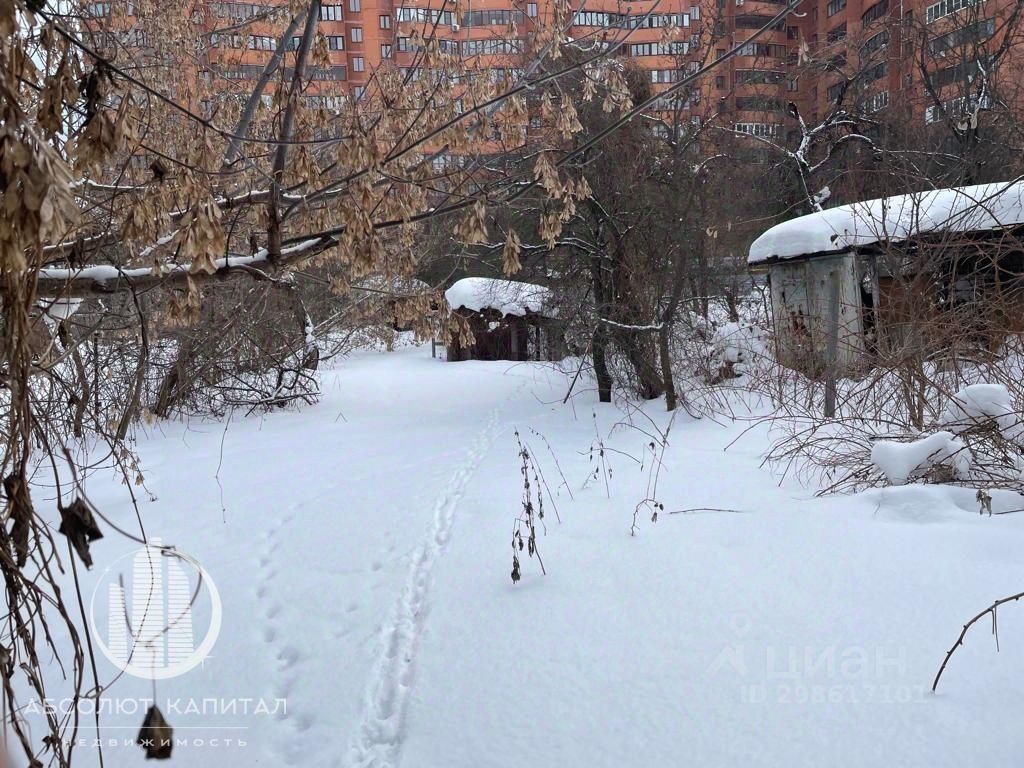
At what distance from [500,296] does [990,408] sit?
46.0ft

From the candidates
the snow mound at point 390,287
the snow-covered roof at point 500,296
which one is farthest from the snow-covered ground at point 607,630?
the snow-covered roof at point 500,296

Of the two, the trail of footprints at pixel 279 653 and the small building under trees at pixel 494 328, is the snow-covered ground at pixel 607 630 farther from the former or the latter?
the small building under trees at pixel 494 328

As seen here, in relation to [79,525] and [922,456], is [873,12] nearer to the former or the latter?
[922,456]

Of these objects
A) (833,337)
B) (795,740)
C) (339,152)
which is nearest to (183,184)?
(339,152)

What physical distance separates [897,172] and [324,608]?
19.2 feet

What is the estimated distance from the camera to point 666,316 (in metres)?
10.4

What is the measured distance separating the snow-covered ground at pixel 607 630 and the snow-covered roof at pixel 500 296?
5.29 meters

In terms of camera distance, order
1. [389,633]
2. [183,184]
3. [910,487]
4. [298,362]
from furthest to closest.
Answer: [298,362] < [910,487] < [389,633] < [183,184]

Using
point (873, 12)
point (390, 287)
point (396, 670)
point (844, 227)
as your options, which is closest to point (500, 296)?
point (390, 287)

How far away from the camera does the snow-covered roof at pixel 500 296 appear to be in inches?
522

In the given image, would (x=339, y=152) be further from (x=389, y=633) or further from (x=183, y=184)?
(x=389, y=633)

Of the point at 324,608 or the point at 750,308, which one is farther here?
the point at 750,308

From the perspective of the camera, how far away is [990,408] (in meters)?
4.70

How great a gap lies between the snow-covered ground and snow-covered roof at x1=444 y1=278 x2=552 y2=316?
5.29m
